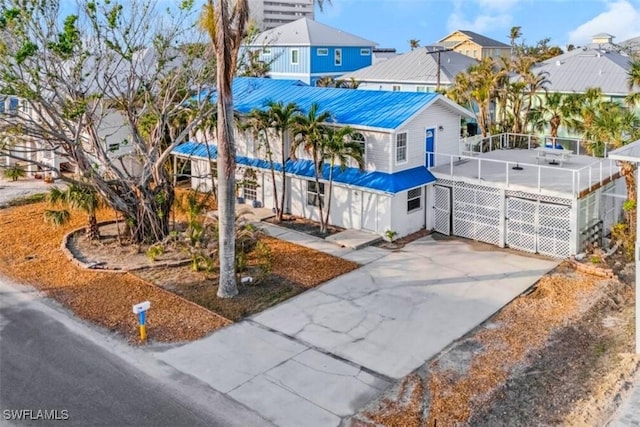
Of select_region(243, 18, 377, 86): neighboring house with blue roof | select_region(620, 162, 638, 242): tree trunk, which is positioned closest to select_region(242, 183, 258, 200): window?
select_region(620, 162, 638, 242): tree trunk

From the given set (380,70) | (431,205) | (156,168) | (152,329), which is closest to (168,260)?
(156,168)

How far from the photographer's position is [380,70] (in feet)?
152

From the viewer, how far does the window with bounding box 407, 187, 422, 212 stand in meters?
22.2

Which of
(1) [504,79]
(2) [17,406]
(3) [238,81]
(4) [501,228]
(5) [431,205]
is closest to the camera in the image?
(2) [17,406]

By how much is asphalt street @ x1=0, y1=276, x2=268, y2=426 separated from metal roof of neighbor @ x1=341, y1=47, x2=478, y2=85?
33311 mm

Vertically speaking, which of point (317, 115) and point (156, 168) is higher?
point (317, 115)

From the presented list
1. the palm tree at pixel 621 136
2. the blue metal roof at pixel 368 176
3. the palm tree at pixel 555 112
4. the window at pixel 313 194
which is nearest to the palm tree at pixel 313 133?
the blue metal roof at pixel 368 176

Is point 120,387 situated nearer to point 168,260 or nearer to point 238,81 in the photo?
point 168,260

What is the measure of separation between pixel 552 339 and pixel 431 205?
30.7ft

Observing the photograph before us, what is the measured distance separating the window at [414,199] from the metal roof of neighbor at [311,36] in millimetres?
30084

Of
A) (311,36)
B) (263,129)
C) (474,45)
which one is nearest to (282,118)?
(263,129)

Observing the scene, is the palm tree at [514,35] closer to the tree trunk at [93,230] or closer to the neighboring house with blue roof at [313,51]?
the neighboring house with blue roof at [313,51]

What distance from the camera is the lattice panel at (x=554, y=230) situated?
64.5ft

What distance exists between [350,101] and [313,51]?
27644mm
